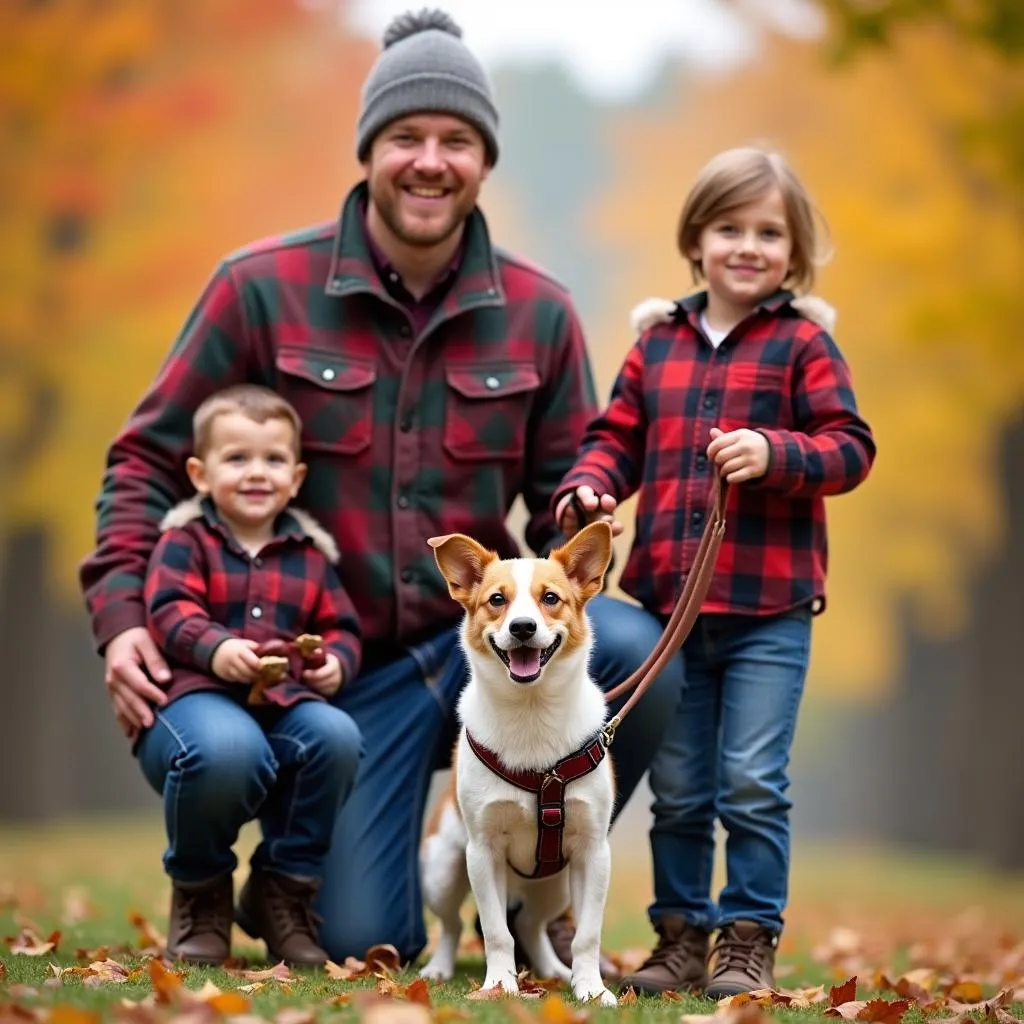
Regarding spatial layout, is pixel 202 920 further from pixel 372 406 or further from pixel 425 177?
pixel 425 177

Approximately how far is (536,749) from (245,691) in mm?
1083

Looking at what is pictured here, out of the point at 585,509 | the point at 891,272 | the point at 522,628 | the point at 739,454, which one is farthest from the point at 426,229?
the point at 891,272

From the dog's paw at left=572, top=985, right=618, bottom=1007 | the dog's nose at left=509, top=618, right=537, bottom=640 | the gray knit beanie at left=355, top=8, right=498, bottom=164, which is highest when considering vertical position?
the gray knit beanie at left=355, top=8, right=498, bottom=164

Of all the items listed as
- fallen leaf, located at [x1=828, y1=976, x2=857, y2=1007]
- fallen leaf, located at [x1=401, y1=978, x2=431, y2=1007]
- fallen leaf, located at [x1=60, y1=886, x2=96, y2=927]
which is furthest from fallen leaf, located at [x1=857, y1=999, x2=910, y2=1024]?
fallen leaf, located at [x1=60, y1=886, x2=96, y2=927]

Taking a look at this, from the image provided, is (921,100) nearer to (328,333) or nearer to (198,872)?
(328,333)

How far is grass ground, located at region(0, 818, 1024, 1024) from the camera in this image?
3.19 meters

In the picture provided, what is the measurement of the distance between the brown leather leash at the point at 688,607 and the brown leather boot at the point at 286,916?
1112 millimetres

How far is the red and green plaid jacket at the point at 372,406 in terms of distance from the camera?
499cm

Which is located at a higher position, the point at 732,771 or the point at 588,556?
the point at 588,556

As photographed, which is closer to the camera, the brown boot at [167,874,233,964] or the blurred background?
the brown boot at [167,874,233,964]

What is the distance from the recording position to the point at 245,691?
4551mm

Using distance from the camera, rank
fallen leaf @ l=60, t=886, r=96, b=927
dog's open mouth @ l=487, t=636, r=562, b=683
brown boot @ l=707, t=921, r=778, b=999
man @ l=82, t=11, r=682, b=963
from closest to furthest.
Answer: dog's open mouth @ l=487, t=636, r=562, b=683
brown boot @ l=707, t=921, r=778, b=999
man @ l=82, t=11, r=682, b=963
fallen leaf @ l=60, t=886, r=96, b=927

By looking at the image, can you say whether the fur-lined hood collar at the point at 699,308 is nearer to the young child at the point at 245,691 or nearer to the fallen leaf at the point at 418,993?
the young child at the point at 245,691

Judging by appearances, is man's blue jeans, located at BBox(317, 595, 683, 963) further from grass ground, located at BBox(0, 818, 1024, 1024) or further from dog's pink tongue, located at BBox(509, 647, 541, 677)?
dog's pink tongue, located at BBox(509, 647, 541, 677)
